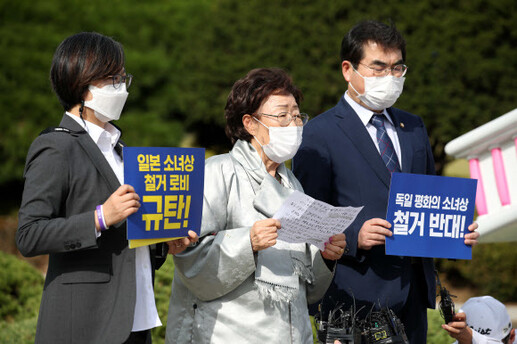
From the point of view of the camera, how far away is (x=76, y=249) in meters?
2.81

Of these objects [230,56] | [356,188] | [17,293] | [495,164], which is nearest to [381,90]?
[356,188]

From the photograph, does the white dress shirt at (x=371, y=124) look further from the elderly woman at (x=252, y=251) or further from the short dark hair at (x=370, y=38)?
the elderly woman at (x=252, y=251)

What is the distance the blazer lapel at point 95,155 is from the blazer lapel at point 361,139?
1.43 m

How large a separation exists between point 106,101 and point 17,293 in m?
4.49

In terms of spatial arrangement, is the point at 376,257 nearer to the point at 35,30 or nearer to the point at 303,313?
the point at 303,313

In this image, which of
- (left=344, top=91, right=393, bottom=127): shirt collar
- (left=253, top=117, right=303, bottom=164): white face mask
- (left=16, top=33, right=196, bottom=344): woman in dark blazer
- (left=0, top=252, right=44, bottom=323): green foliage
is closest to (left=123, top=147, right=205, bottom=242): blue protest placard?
(left=16, top=33, right=196, bottom=344): woman in dark blazer

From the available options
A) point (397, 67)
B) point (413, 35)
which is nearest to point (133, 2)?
point (413, 35)

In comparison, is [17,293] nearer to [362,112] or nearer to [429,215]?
[362,112]

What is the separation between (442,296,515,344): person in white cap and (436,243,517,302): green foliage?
7.79 meters

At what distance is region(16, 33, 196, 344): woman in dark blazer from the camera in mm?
2811

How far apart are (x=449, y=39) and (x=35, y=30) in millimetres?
9321

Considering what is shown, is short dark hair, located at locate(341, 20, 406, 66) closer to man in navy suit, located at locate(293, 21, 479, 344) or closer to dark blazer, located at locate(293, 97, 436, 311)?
man in navy suit, located at locate(293, 21, 479, 344)

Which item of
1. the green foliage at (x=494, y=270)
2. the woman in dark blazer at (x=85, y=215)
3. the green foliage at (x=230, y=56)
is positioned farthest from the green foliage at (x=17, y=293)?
the green foliage at (x=494, y=270)

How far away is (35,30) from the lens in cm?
1648
